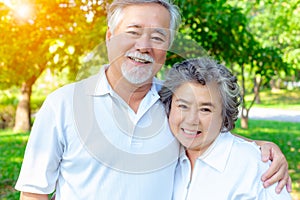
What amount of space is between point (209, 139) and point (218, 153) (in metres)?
0.08

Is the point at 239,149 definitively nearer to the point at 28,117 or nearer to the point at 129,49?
the point at 129,49

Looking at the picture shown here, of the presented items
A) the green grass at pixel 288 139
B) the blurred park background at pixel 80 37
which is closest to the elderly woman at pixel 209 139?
the blurred park background at pixel 80 37

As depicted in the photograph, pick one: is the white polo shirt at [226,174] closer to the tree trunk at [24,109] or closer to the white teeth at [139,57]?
the white teeth at [139,57]

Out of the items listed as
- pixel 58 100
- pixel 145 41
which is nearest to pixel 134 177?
pixel 58 100

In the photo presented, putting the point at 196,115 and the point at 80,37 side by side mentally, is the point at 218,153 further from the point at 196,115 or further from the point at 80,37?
the point at 80,37

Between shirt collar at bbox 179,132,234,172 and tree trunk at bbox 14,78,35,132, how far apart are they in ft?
38.3

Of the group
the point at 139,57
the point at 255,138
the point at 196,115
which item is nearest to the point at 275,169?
the point at 196,115

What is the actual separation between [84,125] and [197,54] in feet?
2.25

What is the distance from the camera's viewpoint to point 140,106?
1905 millimetres

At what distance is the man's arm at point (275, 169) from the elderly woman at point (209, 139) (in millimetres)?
24

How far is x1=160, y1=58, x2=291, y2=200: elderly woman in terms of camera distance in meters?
1.84

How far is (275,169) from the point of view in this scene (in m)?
1.88

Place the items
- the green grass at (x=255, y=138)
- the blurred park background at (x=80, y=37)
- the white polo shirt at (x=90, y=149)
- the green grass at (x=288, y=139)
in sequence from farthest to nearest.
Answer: the green grass at (x=288, y=139)
the green grass at (x=255, y=138)
the blurred park background at (x=80, y=37)
the white polo shirt at (x=90, y=149)

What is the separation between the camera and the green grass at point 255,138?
6.16 m
